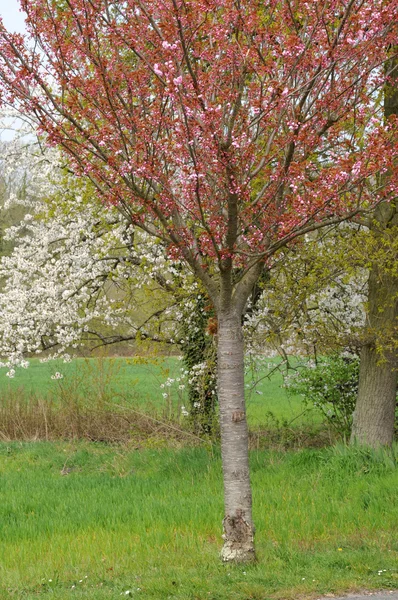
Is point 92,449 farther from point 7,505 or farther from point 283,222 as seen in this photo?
point 283,222

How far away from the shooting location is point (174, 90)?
5301mm

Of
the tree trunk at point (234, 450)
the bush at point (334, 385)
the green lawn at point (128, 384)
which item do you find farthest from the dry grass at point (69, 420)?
the tree trunk at point (234, 450)

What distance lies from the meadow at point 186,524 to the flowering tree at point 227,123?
2.01 feet

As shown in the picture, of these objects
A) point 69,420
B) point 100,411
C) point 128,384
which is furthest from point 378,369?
point 69,420

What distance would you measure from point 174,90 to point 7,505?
228 inches

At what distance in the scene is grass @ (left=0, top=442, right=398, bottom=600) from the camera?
5.51 meters

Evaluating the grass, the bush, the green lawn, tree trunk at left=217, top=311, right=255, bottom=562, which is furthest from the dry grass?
tree trunk at left=217, top=311, right=255, bottom=562

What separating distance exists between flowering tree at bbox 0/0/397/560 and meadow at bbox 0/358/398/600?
611 mm

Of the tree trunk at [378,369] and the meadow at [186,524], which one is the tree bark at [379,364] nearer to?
the tree trunk at [378,369]

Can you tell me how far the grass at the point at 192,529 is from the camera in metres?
5.51

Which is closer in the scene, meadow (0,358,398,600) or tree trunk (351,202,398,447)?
meadow (0,358,398,600)

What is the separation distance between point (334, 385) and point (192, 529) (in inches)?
203

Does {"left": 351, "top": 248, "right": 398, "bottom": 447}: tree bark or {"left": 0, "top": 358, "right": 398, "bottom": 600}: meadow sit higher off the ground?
{"left": 351, "top": 248, "right": 398, "bottom": 447}: tree bark

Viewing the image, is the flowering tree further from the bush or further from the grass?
the bush
